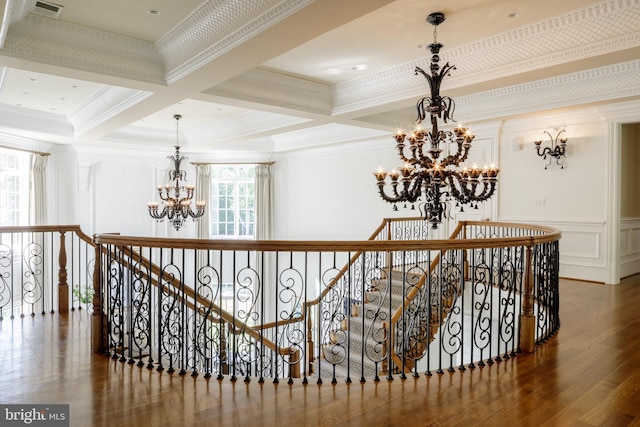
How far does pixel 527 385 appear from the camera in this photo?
3.10 meters

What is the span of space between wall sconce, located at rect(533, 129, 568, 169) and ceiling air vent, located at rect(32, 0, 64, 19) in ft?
22.9

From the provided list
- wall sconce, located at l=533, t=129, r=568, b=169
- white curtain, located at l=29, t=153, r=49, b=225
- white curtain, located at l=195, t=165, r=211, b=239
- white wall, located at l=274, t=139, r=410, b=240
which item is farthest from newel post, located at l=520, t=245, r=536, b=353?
white curtain, located at l=195, t=165, r=211, b=239

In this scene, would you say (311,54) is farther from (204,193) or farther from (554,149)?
(204,193)

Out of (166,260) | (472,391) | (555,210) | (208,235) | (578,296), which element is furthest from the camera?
(208,235)

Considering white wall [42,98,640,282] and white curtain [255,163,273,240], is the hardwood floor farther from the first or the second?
white curtain [255,163,273,240]

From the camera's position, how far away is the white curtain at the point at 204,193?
1179cm

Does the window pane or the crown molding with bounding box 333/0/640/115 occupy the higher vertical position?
the crown molding with bounding box 333/0/640/115

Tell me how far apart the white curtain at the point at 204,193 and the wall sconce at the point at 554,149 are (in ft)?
26.8

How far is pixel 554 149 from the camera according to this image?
7.16 metres

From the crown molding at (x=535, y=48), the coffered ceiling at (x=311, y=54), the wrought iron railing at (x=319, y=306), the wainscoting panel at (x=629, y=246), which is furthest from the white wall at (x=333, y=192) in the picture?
the wainscoting panel at (x=629, y=246)

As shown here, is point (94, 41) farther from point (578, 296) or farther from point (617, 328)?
point (578, 296)

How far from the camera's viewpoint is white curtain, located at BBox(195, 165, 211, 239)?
11789mm

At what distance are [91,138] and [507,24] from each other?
8.03 metres

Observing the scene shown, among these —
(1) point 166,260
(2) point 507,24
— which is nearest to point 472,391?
(2) point 507,24
